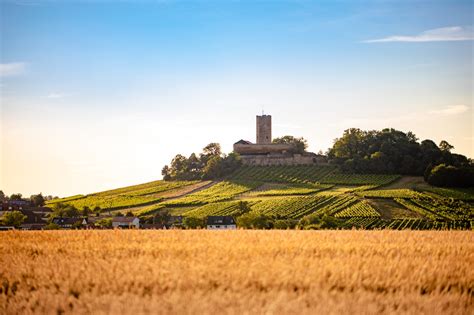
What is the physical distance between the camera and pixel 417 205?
95.6 m

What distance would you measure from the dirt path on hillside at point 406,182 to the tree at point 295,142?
3723 centimetres

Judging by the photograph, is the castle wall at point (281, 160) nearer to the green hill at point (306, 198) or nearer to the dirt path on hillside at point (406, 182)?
the green hill at point (306, 198)

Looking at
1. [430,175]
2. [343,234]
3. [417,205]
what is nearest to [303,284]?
[343,234]

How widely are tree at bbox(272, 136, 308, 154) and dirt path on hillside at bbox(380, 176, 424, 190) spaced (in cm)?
3723

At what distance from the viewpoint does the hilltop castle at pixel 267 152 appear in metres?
146

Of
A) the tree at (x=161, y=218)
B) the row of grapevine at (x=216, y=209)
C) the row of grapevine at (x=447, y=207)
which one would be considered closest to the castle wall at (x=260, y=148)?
the row of grapevine at (x=216, y=209)

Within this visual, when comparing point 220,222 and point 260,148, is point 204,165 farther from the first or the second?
point 220,222

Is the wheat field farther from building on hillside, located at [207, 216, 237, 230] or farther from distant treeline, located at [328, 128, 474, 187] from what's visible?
distant treeline, located at [328, 128, 474, 187]

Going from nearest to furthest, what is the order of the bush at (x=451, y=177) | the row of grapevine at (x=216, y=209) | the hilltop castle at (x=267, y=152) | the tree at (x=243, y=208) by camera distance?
the tree at (x=243, y=208), the row of grapevine at (x=216, y=209), the bush at (x=451, y=177), the hilltop castle at (x=267, y=152)

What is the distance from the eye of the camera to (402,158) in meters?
128

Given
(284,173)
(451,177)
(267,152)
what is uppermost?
(267,152)

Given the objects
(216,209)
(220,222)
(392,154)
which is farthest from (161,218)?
(392,154)

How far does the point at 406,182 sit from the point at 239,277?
109327mm

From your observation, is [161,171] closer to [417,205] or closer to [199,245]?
[417,205]
